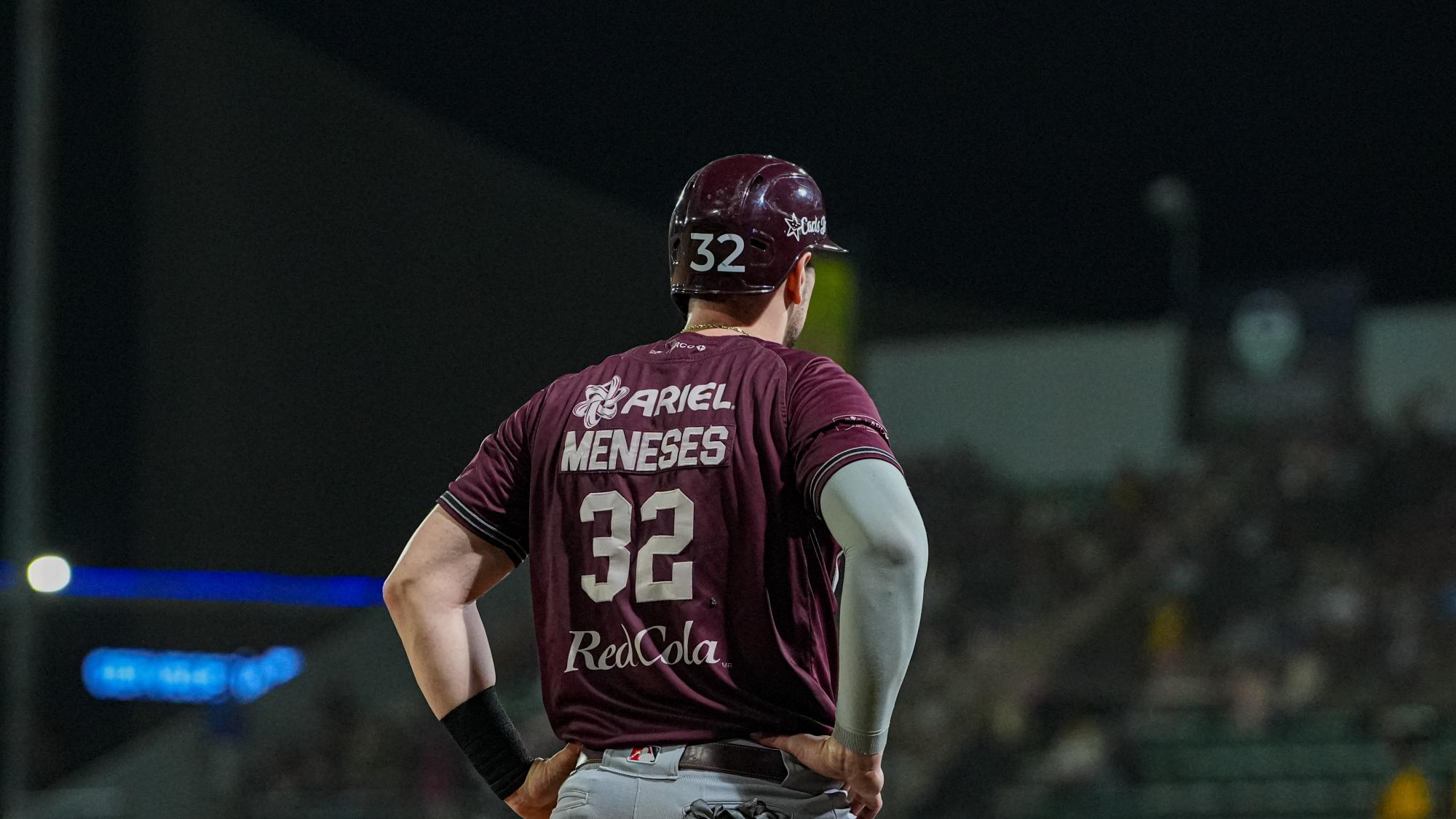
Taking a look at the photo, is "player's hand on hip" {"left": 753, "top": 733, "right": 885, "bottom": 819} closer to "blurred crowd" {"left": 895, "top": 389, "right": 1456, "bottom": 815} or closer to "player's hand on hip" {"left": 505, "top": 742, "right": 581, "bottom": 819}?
"player's hand on hip" {"left": 505, "top": 742, "right": 581, "bottom": 819}

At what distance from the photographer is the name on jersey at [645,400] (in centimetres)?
221

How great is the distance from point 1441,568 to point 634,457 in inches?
449

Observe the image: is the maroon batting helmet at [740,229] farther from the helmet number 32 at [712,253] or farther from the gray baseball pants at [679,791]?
the gray baseball pants at [679,791]

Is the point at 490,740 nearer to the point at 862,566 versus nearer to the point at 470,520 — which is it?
the point at 470,520

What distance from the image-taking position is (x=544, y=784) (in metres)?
2.34

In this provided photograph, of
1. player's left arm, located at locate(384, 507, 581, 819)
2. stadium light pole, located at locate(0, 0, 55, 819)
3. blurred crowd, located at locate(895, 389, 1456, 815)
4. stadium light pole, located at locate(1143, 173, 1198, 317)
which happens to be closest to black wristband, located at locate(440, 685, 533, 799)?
player's left arm, located at locate(384, 507, 581, 819)

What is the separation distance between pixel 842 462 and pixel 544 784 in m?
0.68

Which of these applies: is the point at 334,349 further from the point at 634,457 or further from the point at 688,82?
the point at 634,457

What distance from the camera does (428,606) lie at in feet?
7.70

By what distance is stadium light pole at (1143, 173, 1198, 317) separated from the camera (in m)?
19.5

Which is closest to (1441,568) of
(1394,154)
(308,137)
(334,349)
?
(1394,154)

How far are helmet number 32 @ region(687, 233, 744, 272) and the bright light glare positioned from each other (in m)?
9.80

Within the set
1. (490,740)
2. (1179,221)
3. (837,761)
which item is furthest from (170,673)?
(837,761)

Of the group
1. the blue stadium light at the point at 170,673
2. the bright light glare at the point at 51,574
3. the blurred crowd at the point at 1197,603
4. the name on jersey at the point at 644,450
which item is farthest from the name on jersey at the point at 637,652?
the blue stadium light at the point at 170,673
